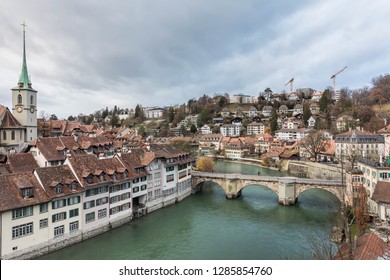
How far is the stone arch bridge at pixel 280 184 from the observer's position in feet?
106

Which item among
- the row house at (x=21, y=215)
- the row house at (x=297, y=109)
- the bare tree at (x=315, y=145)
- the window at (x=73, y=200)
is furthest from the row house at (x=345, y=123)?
the row house at (x=21, y=215)

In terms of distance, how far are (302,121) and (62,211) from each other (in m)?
88.3

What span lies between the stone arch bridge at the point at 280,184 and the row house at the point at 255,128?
65.5 meters

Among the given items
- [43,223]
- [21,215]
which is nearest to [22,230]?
[21,215]

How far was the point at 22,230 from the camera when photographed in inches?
740

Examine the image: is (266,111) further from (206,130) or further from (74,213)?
(74,213)

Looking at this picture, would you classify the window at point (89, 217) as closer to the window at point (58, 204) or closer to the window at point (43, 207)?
the window at point (58, 204)

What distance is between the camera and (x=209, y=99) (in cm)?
14462

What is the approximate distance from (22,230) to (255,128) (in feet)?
295

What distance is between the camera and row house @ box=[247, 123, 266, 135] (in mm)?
100438

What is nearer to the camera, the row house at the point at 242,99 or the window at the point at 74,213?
the window at the point at 74,213

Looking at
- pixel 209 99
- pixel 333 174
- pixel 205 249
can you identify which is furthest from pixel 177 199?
pixel 209 99

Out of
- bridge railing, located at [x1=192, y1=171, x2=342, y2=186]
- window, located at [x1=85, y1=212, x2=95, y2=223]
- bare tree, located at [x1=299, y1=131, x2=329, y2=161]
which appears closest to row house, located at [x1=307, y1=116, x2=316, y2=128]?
bare tree, located at [x1=299, y1=131, x2=329, y2=161]

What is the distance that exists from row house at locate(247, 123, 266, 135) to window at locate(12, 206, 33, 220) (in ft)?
287
